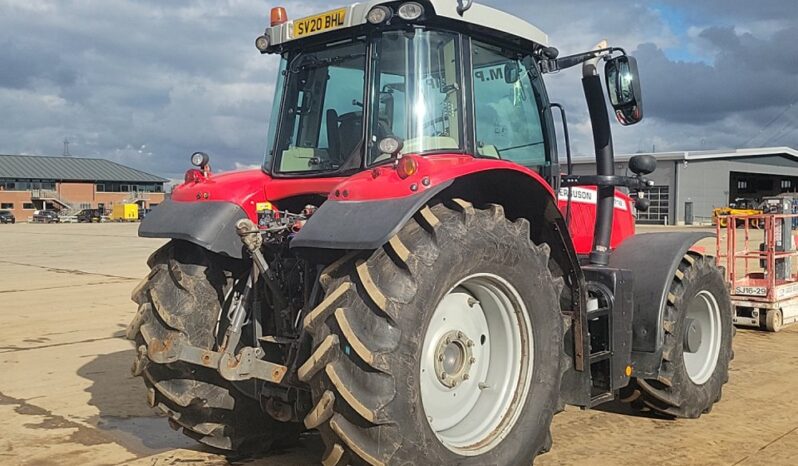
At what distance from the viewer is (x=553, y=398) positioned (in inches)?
166

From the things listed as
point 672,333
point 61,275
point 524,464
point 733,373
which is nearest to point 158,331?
point 524,464

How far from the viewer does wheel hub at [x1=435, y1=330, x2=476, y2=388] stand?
155 inches

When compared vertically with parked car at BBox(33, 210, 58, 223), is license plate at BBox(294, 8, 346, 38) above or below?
above

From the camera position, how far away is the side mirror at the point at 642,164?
524 cm

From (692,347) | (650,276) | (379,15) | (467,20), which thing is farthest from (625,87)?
(692,347)

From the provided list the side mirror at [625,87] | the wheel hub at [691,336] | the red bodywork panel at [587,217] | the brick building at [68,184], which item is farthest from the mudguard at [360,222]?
the brick building at [68,184]

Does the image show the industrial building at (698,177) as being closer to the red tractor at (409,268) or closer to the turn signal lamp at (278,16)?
the red tractor at (409,268)

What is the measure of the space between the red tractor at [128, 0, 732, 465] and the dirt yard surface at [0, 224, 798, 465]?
13.2 inches

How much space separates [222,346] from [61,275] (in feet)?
47.6

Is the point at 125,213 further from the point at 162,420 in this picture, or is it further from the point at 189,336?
the point at 189,336

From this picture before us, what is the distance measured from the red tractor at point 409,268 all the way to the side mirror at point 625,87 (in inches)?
0.6

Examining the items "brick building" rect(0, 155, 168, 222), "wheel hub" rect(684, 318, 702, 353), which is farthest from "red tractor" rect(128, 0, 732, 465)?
"brick building" rect(0, 155, 168, 222)

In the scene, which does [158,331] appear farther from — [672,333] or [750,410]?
[750,410]

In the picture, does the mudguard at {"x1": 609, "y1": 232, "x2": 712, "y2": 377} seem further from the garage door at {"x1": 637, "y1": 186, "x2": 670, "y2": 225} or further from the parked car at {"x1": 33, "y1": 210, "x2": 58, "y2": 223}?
the parked car at {"x1": 33, "y1": 210, "x2": 58, "y2": 223}
